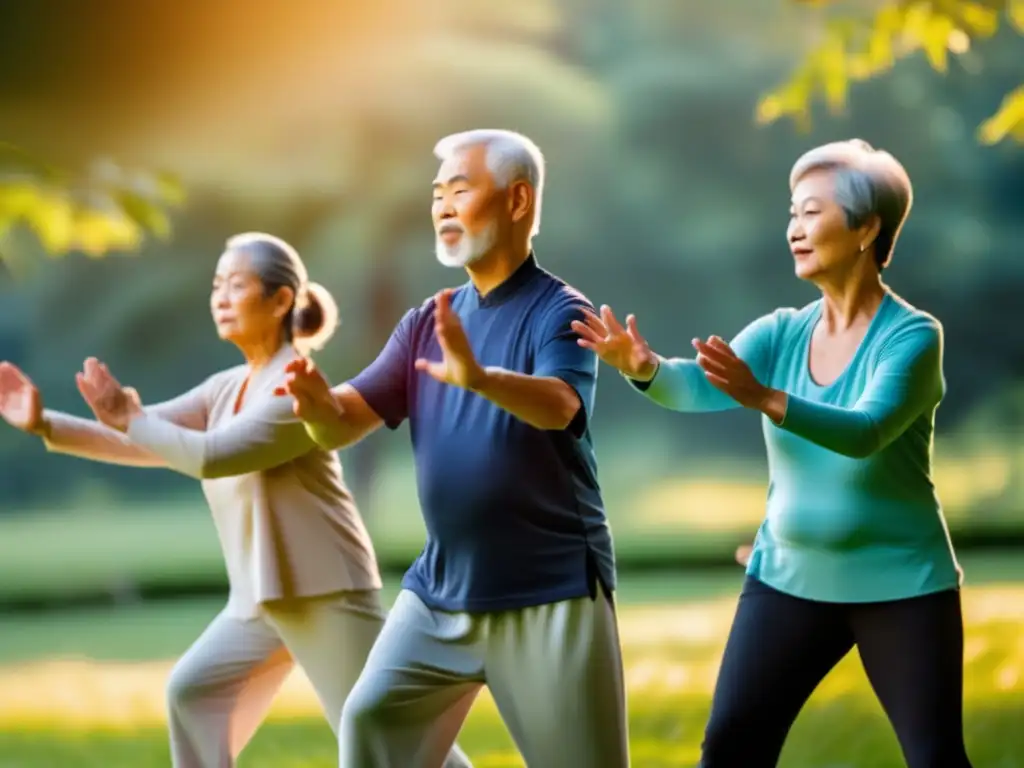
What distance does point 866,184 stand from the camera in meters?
2.79

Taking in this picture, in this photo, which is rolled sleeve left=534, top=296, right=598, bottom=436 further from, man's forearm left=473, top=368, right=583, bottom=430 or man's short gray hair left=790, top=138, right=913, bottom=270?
man's short gray hair left=790, top=138, right=913, bottom=270

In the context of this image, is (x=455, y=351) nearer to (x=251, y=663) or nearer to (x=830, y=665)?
(x=830, y=665)

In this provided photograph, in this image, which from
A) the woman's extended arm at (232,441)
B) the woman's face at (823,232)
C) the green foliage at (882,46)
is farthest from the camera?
the green foliage at (882,46)

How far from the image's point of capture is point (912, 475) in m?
2.79

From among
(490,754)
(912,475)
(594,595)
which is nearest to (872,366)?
(912,475)

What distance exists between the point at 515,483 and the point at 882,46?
2.68 m

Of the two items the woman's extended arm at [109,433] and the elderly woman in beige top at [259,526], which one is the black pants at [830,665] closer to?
the elderly woman in beige top at [259,526]

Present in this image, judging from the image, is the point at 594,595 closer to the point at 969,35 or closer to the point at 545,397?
the point at 545,397

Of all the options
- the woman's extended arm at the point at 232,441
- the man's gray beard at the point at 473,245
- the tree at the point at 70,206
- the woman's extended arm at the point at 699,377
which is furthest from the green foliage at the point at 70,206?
the woman's extended arm at the point at 699,377

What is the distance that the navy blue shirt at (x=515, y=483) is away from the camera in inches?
104

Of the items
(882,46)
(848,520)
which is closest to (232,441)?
(848,520)

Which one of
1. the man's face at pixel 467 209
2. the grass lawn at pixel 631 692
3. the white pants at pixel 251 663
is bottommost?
the grass lawn at pixel 631 692

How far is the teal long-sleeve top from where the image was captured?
272 centimetres

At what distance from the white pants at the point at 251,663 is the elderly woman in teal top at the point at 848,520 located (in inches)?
30.8
